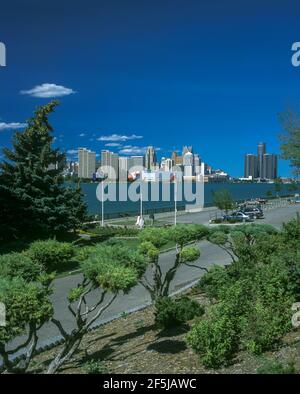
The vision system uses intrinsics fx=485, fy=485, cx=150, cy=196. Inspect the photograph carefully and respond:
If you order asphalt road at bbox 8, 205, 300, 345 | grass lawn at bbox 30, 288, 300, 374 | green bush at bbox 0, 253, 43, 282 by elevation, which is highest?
green bush at bbox 0, 253, 43, 282

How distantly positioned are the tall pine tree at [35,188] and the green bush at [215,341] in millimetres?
23213

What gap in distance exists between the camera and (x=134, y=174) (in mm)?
54531

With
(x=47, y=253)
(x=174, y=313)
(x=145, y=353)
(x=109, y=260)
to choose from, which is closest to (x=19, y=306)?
(x=109, y=260)

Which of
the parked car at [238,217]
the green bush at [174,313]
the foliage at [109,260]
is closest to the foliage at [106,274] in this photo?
the foliage at [109,260]

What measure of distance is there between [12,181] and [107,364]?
924 inches

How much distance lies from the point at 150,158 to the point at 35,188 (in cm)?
3774

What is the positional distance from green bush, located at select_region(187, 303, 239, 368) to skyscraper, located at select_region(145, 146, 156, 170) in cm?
5755

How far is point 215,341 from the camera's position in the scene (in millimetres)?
7367

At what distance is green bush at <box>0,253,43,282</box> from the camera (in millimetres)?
7883

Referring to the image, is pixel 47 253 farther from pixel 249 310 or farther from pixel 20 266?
pixel 249 310

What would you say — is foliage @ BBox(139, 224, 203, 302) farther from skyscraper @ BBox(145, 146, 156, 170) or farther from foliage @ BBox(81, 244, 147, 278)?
skyscraper @ BBox(145, 146, 156, 170)

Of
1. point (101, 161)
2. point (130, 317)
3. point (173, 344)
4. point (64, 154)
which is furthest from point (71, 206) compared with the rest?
point (101, 161)

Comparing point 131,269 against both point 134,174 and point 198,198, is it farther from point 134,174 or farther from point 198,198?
point 198,198

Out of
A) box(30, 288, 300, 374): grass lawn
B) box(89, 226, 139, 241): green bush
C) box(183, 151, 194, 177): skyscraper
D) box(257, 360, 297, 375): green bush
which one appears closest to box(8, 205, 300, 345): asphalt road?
box(30, 288, 300, 374): grass lawn
